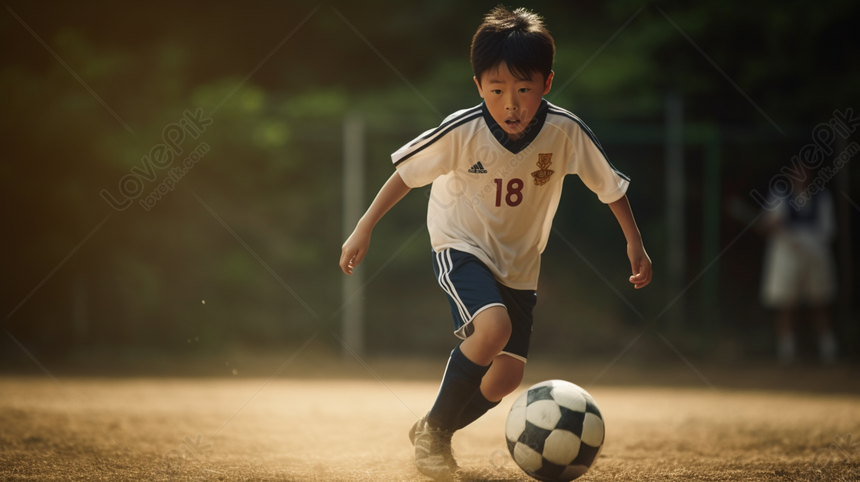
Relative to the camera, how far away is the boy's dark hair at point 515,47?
9.70 feet

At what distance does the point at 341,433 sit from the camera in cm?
446

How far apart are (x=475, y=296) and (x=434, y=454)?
2.10 feet

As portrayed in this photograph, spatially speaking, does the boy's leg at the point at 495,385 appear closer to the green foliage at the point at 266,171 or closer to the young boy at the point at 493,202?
the young boy at the point at 493,202

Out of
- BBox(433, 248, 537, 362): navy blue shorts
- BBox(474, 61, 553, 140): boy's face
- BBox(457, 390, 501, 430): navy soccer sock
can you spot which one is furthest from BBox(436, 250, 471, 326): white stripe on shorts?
BBox(474, 61, 553, 140): boy's face

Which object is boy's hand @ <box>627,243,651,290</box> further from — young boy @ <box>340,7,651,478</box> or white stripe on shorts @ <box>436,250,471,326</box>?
white stripe on shorts @ <box>436,250,471,326</box>

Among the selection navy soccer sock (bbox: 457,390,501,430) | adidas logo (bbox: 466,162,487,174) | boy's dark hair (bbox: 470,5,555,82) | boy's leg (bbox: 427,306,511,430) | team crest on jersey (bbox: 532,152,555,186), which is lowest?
navy soccer sock (bbox: 457,390,501,430)

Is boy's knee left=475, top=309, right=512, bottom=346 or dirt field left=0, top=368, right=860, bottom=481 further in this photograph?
dirt field left=0, top=368, right=860, bottom=481

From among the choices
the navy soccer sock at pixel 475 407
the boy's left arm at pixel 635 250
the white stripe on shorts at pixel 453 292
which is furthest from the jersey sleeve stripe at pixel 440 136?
the navy soccer sock at pixel 475 407

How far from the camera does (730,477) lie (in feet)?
10.7

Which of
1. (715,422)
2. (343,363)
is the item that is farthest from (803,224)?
(343,363)

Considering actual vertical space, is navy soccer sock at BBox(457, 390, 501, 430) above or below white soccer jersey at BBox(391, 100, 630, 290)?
below

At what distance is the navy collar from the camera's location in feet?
10.3

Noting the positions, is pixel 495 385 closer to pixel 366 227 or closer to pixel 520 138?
pixel 366 227

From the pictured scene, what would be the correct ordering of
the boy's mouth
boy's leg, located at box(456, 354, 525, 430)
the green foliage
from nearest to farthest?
1. the boy's mouth
2. boy's leg, located at box(456, 354, 525, 430)
3. the green foliage
